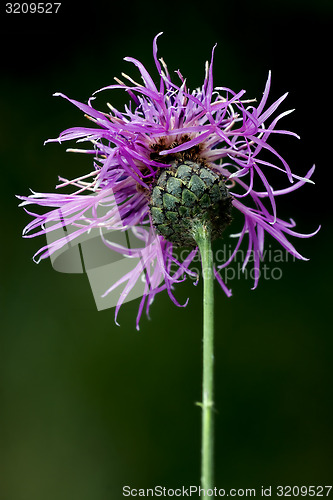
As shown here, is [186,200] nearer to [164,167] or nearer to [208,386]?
[164,167]

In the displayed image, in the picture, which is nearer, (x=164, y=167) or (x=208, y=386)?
(x=208, y=386)

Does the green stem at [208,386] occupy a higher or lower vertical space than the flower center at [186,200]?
lower

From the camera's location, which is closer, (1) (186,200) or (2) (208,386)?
(2) (208,386)

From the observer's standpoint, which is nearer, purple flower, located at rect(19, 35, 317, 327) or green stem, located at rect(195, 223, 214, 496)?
green stem, located at rect(195, 223, 214, 496)

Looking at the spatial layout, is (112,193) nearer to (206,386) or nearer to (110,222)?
(110,222)

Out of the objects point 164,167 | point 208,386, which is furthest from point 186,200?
point 208,386

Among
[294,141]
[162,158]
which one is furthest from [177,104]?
[294,141]

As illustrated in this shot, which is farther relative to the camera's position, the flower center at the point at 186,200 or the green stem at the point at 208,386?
the flower center at the point at 186,200

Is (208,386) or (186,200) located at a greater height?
(186,200)
